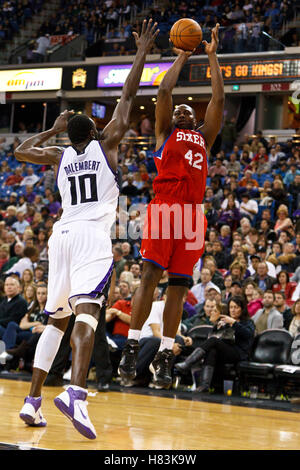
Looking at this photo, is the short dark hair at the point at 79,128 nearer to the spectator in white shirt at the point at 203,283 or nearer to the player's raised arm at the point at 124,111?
the player's raised arm at the point at 124,111

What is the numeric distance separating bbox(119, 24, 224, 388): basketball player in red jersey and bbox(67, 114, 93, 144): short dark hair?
582 millimetres

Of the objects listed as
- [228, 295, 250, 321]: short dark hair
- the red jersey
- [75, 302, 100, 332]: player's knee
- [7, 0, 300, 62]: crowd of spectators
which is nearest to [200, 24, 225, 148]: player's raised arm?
the red jersey

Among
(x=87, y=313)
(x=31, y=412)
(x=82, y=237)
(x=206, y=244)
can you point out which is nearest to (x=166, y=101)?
(x=82, y=237)

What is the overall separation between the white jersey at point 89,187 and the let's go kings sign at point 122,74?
1653 cm

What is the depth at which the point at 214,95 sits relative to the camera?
19.3 feet

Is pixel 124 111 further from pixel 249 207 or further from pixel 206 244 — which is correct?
pixel 249 207

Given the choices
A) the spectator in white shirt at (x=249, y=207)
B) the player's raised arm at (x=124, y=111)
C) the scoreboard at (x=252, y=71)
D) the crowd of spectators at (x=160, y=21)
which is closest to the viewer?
the player's raised arm at (x=124, y=111)

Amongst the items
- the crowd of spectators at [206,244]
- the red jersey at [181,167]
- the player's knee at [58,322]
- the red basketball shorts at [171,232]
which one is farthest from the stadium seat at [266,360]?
the player's knee at [58,322]

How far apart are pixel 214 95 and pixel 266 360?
4.43m

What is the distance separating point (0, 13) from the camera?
27.9 meters

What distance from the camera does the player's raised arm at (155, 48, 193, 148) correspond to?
5668mm

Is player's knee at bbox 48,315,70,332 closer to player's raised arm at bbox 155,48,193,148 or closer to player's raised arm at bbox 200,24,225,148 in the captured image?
→ player's raised arm at bbox 155,48,193,148

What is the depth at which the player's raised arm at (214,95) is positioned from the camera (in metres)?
5.87
